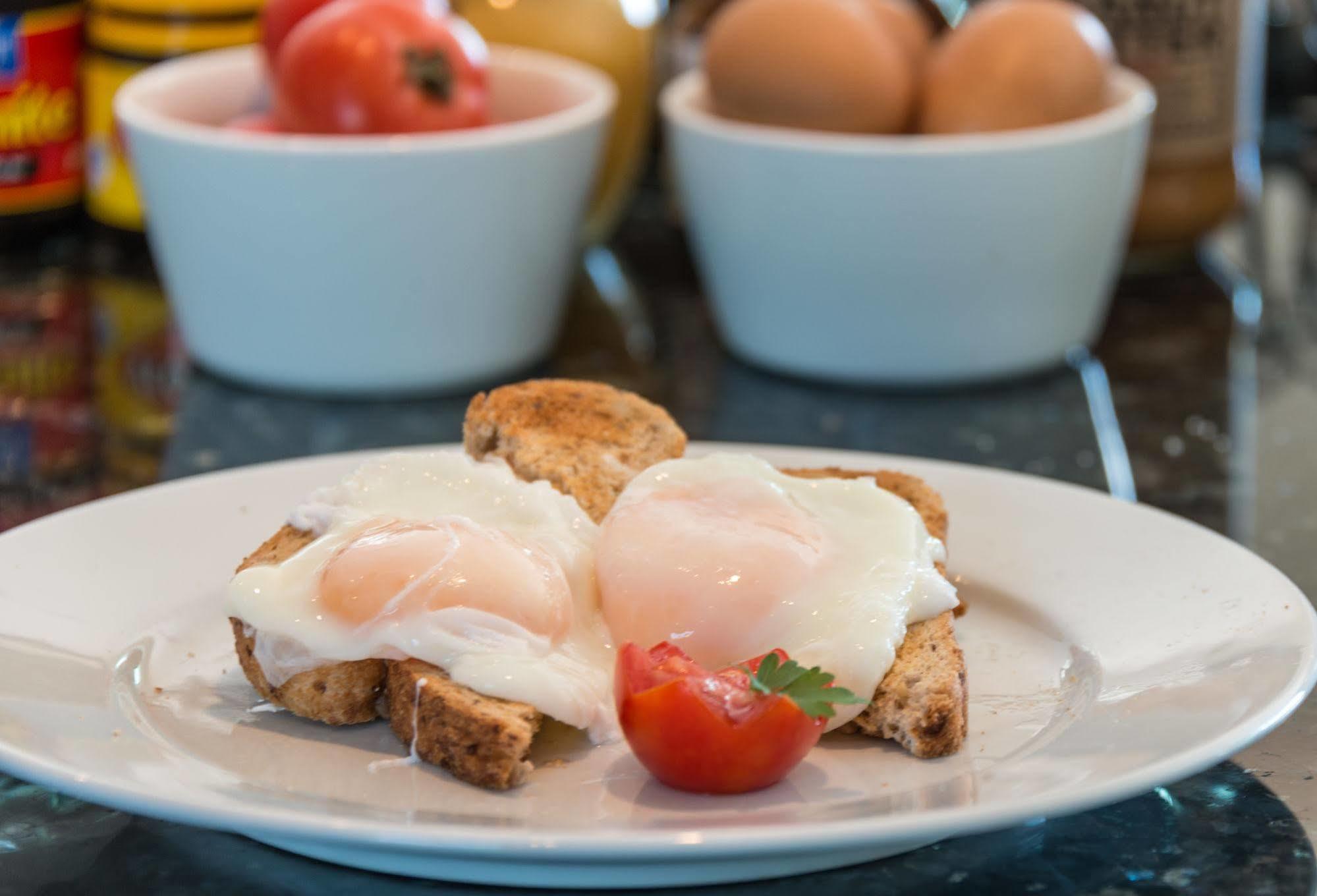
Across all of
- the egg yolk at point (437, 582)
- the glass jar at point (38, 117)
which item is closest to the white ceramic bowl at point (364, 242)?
the glass jar at point (38, 117)

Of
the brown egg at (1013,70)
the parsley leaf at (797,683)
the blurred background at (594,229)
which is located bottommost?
the blurred background at (594,229)

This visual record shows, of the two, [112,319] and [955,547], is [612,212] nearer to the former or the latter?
[112,319]

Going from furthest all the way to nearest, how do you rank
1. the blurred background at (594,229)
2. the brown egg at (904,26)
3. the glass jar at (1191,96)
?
the glass jar at (1191,96), the blurred background at (594,229), the brown egg at (904,26)

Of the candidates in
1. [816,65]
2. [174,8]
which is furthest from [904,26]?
[174,8]

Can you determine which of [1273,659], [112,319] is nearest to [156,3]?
[112,319]

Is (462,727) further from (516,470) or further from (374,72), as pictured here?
(374,72)

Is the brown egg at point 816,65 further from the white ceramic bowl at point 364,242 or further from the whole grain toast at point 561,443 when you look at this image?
the whole grain toast at point 561,443
